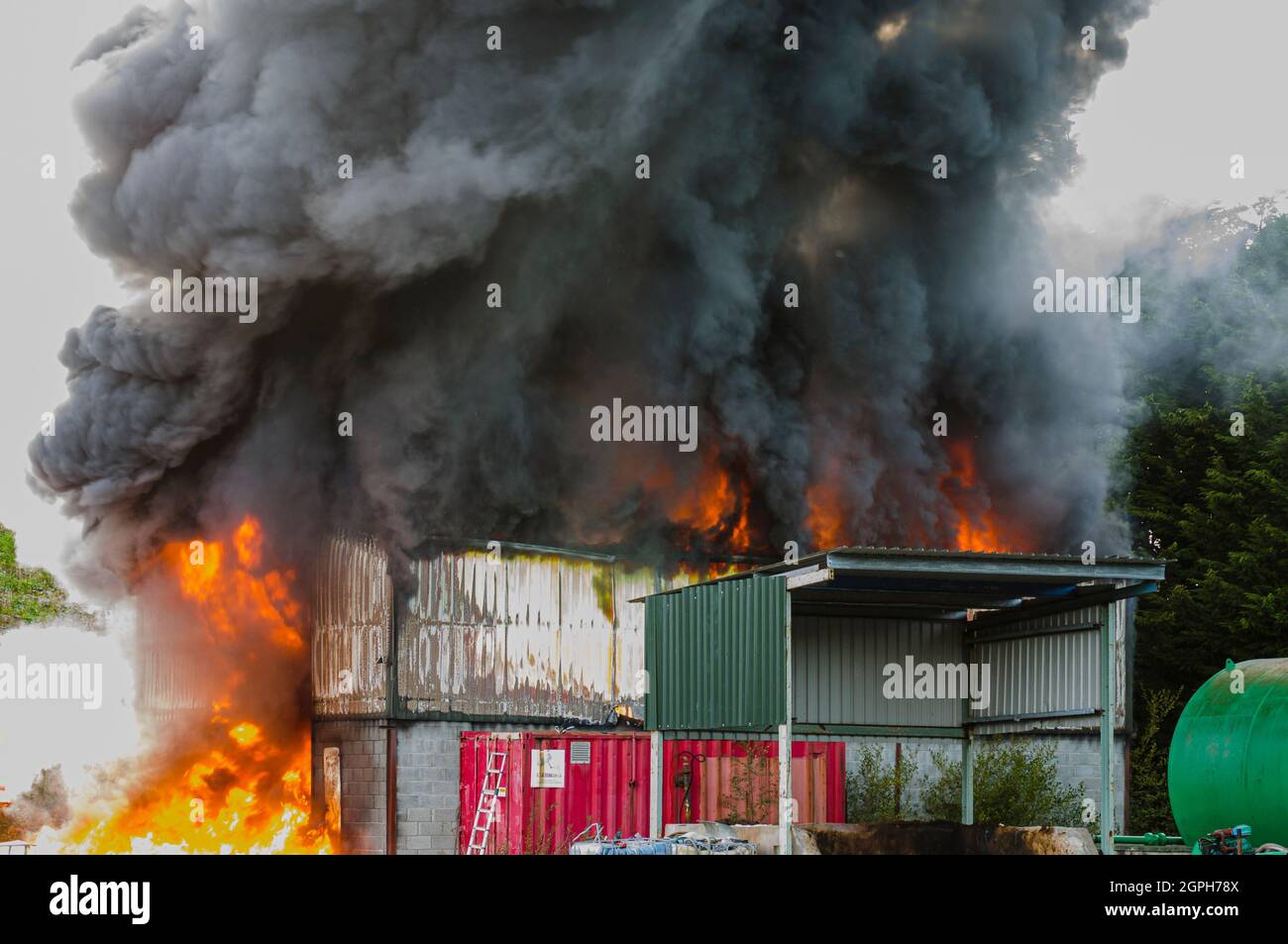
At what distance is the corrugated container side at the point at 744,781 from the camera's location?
88.8 ft

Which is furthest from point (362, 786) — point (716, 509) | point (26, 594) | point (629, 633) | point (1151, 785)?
point (26, 594)

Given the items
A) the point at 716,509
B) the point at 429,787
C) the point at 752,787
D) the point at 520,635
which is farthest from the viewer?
the point at 716,509

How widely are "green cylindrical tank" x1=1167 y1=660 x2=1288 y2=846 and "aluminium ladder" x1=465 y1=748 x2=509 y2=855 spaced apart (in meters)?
10.9

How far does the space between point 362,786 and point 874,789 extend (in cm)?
893

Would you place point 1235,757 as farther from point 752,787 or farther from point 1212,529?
point 1212,529

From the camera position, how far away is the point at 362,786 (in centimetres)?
2892

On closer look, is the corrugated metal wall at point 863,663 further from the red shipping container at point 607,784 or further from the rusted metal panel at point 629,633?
the rusted metal panel at point 629,633

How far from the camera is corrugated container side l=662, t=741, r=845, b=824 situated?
1066 inches

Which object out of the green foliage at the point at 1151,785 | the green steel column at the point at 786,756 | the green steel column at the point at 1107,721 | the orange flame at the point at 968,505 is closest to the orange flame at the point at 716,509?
the orange flame at the point at 968,505

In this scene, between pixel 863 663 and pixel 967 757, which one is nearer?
pixel 863 663

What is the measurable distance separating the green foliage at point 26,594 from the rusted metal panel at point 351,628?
16088 mm

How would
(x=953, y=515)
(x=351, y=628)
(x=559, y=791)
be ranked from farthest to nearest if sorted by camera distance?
1. (x=953, y=515)
2. (x=351, y=628)
3. (x=559, y=791)

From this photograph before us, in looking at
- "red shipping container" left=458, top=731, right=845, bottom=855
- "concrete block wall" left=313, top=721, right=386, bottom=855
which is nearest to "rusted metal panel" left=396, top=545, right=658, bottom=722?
"concrete block wall" left=313, top=721, right=386, bottom=855
